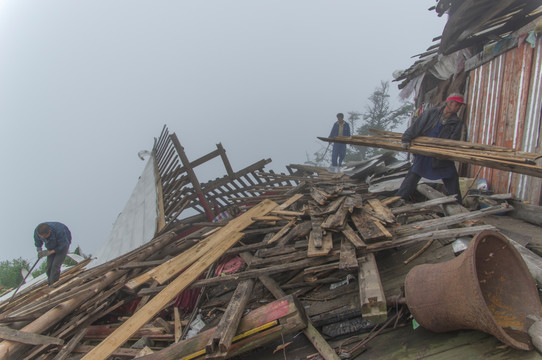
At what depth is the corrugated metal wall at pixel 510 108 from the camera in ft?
15.7

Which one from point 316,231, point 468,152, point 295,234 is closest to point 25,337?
point 295,234

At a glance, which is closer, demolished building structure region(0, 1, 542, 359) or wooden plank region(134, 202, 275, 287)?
demolished building structure region(0, 1, 542, 359)

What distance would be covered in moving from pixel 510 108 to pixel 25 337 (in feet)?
25.9

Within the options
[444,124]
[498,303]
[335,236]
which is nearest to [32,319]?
[335,236]

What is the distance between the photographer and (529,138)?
4887mm

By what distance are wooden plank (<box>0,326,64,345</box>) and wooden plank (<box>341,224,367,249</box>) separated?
3475 mm

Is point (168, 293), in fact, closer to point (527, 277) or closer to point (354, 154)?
point (527, 277)

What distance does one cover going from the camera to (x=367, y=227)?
3.54 meters

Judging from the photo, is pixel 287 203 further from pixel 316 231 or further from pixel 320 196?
pixel 316 231

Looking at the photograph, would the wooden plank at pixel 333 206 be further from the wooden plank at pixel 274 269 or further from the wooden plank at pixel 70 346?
the wooden plank at pixel 70 346

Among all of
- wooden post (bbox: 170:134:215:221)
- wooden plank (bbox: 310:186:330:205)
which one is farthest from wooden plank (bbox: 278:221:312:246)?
wooden post (bbox: 170:134:215:221)

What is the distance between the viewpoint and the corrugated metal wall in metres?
4.79

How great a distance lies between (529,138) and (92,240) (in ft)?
537

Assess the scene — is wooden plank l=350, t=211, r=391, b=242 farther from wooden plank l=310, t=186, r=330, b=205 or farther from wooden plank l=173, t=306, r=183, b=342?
wooden plank l=173, t=306, r=183, b=342
